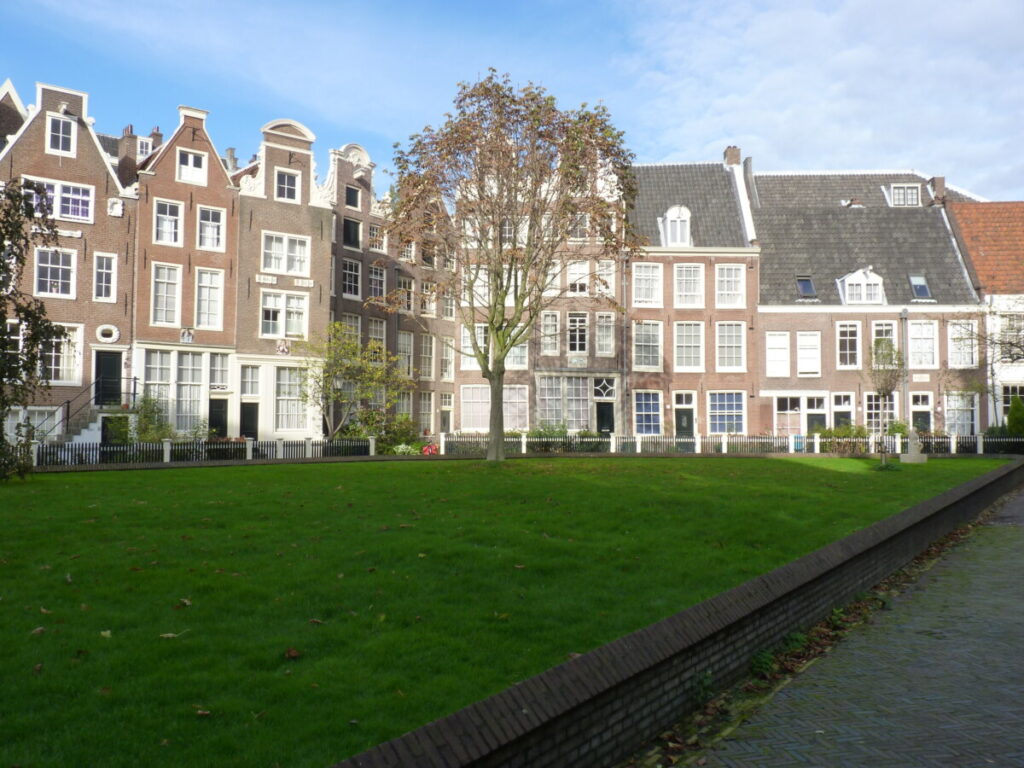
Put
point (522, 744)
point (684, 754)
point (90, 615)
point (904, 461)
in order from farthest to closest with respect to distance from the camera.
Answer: point (904, 461)
point (90, 615)
point (684, 754)
point (522, 744)

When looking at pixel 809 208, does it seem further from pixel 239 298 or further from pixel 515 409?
pixel 239 298

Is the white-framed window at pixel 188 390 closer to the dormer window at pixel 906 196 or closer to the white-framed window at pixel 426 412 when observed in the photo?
the white-framed window at pixel 426 412

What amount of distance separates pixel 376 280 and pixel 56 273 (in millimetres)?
14929

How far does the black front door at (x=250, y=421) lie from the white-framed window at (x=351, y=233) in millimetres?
9522

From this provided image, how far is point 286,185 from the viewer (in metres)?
38.3

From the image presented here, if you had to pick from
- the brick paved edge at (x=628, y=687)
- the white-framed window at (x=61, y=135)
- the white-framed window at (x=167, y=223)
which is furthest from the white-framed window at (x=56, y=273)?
the brick paved edge at (x=628, y=687)

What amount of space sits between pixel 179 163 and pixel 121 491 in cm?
2356

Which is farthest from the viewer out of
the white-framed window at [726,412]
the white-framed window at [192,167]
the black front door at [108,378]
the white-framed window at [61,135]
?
the white-framed window at [726,412]

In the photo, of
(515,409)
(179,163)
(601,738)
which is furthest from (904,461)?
(179,163)

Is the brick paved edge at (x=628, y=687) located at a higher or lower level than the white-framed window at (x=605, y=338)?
lower

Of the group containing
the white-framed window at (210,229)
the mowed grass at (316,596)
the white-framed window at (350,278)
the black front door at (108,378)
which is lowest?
the mowed grass at (316,596)

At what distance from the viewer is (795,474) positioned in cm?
2270

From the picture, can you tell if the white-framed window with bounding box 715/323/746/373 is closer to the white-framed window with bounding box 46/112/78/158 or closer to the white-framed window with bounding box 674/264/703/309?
the white-framed window with bounding box 674/264/703/309

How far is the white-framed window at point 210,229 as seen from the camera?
119ft
